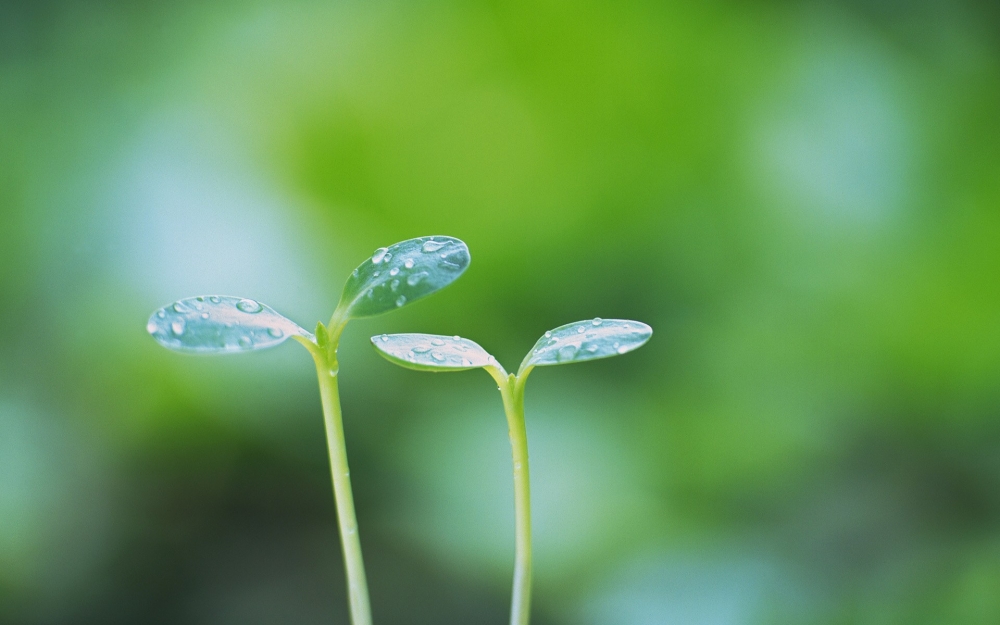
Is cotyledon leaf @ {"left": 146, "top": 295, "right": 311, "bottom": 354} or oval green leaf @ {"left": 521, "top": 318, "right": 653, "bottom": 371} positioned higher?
cotyledon leaf @ {"left": 146, "top": 295, "right": 311, "bottom": 354}

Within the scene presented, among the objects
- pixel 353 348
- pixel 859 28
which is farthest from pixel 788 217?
pixel 353 348

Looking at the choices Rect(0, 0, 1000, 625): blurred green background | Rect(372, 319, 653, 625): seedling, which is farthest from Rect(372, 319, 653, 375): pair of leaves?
Rect(0, 0, 1000, 625): blurred green background

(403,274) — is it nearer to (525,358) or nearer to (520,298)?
(525,358)

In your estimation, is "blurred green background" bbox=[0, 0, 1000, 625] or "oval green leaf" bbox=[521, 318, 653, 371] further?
"blurred green background" bbox=[0, 0, 1000, 625]

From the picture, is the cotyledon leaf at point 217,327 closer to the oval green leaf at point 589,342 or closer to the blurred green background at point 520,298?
the oval green leaf at point 589,342

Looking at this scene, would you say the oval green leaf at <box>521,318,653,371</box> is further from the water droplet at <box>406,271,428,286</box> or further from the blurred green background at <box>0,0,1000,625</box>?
the blurred green background at <box>0,0,1000,625</box>

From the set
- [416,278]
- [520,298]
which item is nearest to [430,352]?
[416,278]
